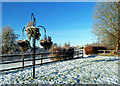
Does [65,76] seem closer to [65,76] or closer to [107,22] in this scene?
[65,76]

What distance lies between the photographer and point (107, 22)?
1488 centimetres

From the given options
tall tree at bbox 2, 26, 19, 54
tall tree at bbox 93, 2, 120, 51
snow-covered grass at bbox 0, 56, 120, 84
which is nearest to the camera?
snow-covered grass at bbox 0, 56, 120, 84

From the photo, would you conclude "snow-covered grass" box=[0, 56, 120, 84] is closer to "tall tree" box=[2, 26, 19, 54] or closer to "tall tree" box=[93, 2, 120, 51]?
"tall tree" box=[93, 2, 120, 51]

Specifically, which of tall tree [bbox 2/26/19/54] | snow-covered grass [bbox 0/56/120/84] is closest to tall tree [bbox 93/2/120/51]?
snow-covered grass [bbox 0/56/120/84]

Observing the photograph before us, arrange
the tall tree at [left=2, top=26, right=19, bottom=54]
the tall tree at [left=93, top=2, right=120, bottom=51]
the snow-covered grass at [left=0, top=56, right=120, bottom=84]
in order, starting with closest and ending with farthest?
the snow-covered grass at [left=0, top=56, right=120, bottom=84] < the tall tree at [left=93, top=2, right=120, bottom=51] < the tall tree at [left=2, top=26, right=19, bottom=54]

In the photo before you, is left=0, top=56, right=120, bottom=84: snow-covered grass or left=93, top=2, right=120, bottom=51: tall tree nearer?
left=0, top=56, right=120, bottom=84: snow-covered grass

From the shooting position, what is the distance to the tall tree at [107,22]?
568 inches

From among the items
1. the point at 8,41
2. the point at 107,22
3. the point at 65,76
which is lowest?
the point at 65,76

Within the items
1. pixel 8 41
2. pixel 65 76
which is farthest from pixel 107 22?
pixel 8 41

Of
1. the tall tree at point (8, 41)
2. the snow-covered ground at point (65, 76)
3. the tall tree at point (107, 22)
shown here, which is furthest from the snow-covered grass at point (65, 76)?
the tall tree at point (8, 41)

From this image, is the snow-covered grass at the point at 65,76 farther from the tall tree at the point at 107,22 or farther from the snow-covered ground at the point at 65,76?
the tall tree at the point at 107,22

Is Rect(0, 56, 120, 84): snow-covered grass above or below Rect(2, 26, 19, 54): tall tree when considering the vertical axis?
below

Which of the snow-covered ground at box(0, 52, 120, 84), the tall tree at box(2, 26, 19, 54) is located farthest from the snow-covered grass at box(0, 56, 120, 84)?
the tall tree at box(2, 26, 19, 54)

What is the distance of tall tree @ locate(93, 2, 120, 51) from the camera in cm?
1443
